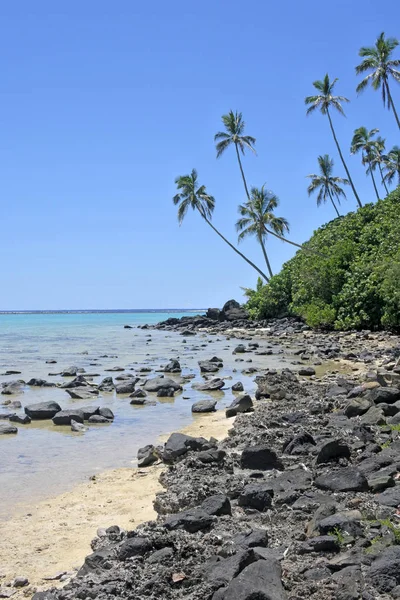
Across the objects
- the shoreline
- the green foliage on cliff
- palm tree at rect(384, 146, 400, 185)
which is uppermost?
palm tree at rect(384, 146, 400, 185)

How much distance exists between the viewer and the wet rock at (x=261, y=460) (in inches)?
279

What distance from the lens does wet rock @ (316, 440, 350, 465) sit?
22.6ft

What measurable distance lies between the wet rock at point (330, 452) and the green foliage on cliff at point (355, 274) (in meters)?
21.8

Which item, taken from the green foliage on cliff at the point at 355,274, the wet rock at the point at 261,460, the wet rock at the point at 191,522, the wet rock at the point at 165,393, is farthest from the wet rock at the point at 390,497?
the green foliage on cliff at the point at 355,274

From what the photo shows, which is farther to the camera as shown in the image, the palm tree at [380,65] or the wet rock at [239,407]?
the palm tree at [380,65]

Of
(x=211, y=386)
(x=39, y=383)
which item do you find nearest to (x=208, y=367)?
(x=211, y=386)

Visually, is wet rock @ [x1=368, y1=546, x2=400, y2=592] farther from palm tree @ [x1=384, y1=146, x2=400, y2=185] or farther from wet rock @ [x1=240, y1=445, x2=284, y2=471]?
palm tree @ [x1=384, y1=146, x2=400, y2=185]

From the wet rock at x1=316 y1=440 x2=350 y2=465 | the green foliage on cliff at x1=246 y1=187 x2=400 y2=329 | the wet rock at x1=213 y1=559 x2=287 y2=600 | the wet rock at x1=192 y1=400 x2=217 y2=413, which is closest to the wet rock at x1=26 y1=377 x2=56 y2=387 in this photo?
the wet rock at x1=192 y1=400 x2=217 y2=413

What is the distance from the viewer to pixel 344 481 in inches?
231

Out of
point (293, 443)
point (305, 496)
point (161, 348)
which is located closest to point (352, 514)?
point (305, 496)

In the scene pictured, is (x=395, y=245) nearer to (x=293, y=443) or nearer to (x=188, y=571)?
(x=293, y=443)

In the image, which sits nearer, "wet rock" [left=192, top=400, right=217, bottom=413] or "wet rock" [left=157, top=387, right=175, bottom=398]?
"wet rock" [left=192, top=400, right=217, bottom=413]

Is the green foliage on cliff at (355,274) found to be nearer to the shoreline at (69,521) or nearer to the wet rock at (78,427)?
the wet rock at (78,427)

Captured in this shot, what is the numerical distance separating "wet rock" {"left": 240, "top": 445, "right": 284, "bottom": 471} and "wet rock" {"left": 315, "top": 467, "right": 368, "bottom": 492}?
1.06 metres
